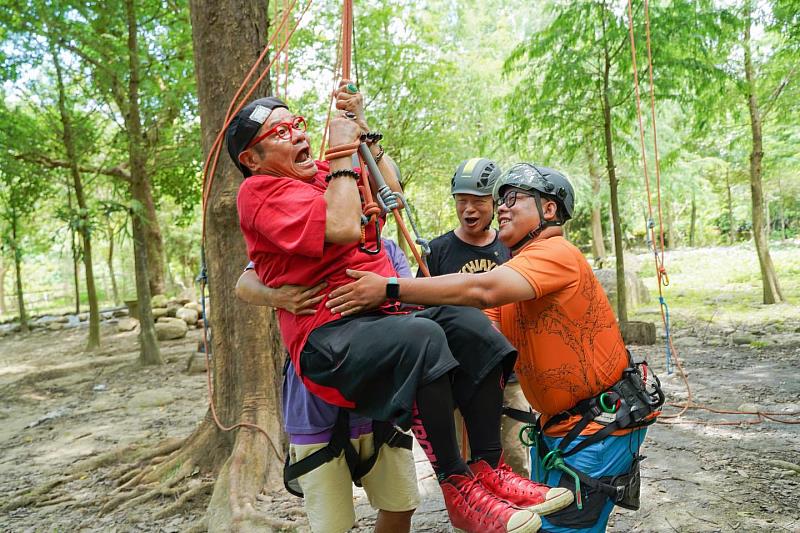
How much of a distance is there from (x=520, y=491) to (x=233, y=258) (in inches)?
126

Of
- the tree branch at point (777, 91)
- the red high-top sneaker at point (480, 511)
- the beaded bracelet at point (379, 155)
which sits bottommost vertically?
the red high-top sneaker at point (480, 511)

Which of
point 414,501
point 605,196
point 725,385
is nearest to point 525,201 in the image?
point 414,501

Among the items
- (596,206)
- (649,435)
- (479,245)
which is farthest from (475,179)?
(596,206)

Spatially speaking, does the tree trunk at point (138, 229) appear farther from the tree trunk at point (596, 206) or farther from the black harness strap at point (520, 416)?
the tree trunk at point (596, 206)

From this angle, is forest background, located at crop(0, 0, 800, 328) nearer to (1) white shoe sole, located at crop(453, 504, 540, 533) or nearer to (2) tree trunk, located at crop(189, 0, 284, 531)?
(2) tree trunk, located at crop(189, 0, 284, 531)

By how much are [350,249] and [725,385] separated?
6.58 meters

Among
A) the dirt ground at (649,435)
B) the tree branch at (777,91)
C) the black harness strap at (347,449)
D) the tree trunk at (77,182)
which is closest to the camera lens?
the black harness strap at (347,449)

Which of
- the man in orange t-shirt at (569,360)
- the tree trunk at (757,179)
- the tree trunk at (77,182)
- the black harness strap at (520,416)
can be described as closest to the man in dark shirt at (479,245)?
the black harness strap at (520,416)

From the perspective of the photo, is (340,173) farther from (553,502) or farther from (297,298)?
(553,502)

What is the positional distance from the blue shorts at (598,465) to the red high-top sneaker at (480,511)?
1.98ft

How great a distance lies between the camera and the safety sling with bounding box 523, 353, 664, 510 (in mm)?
2426

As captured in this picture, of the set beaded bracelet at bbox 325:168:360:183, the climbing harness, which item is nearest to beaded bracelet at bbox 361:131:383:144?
beaded bracelet at bbox 325:168:360:183

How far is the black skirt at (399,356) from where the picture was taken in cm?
194

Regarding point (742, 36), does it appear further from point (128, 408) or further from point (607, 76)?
point (128, 408)
